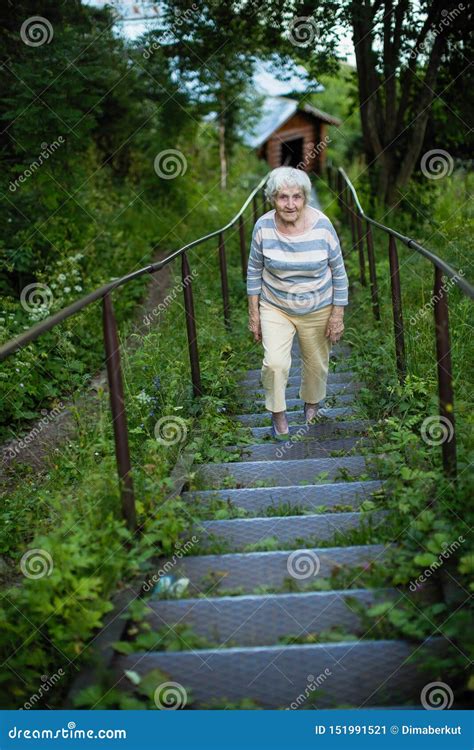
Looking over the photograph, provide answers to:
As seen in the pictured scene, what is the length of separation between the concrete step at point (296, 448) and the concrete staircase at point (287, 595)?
0.31 feet

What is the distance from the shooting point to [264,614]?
297 cm

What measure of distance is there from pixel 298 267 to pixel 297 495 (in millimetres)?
1270

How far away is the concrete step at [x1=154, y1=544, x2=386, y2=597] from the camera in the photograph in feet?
10.4

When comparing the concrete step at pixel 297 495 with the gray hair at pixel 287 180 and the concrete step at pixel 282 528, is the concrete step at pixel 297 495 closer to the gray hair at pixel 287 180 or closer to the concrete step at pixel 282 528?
the concrete step at pixel 282 528

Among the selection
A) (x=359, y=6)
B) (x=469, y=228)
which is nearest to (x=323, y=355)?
(x=469, y=228)

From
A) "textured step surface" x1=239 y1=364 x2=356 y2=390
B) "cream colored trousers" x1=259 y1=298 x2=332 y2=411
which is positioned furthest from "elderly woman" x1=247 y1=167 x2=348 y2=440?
"textured step surface" x1=239 y1=364 x2=356 y2=390

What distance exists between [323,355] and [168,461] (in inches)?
46.0

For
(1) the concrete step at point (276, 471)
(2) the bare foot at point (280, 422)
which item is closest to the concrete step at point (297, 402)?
(2) the bare foot at point (280, 422)

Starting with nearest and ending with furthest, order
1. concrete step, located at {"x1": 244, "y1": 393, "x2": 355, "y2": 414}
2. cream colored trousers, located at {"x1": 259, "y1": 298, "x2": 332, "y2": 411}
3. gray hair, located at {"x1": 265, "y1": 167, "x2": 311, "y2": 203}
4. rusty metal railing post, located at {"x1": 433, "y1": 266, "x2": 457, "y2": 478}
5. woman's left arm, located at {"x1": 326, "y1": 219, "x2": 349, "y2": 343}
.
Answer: rusty metal railing post, located at {"x1": 433, "y1": 266, "x2": 457, "y2": 478}
gray hair, located at {"x1": 265, "y1": 167, "x2": 311, "y2": 203}
woman's left arm, located at {"x1": 326, "y1": 219, "x2": 349, "y2": 343}
cream colored trousers, located at {"x1": 259, "y1": 298, "x2": 332, "y2": 411}
concrete step, located at {"x1": 244, "y1": 393, "x2": 355, "y2": 414}

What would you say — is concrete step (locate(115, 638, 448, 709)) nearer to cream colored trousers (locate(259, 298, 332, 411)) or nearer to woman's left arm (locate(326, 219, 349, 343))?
cream colored trousers (locate(259, 298, 332, 411))

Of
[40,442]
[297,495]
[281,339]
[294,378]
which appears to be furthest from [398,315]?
[40,442]

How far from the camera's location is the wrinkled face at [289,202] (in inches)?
172

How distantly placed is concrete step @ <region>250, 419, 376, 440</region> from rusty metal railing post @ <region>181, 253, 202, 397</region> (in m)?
0.50

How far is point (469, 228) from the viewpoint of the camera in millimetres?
8125
